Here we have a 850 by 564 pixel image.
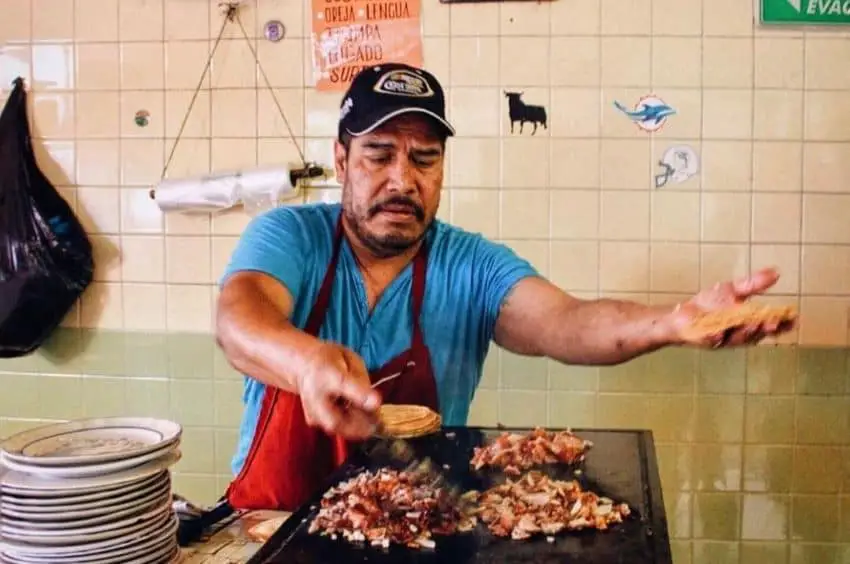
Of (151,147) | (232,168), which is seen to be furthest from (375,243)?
(151,147)

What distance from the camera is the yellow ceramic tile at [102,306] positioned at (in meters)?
2.68

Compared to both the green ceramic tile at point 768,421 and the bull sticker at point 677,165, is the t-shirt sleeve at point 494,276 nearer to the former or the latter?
the bull sticker at point 677,165

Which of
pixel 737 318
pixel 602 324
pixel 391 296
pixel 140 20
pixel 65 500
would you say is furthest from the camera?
pixel 140 20

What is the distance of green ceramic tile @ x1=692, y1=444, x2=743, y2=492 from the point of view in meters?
2.49

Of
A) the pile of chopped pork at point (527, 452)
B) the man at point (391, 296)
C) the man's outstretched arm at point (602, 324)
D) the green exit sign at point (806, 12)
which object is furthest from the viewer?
the green exit sign at point (806, 12)

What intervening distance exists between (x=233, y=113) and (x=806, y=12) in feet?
5.42

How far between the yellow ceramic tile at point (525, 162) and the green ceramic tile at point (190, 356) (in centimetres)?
102

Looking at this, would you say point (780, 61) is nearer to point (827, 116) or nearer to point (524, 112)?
point (827, 116)

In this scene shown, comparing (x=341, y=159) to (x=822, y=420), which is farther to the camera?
(x=822, y=420)

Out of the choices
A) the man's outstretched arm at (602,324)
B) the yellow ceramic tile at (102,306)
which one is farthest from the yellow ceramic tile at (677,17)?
the yellow ceramic tile at (102,306)

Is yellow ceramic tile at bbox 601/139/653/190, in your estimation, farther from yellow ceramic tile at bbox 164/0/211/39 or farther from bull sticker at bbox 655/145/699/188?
yellow ceramic tile at bbox 164/0/211/39

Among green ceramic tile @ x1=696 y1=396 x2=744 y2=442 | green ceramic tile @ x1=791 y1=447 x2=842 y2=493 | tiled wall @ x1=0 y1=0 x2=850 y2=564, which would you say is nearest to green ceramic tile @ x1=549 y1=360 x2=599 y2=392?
tiled wall @ x1=0 y1=0 x2=850 y2=564

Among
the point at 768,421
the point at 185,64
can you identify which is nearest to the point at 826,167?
the point at 768,421

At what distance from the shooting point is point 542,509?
1208mm
